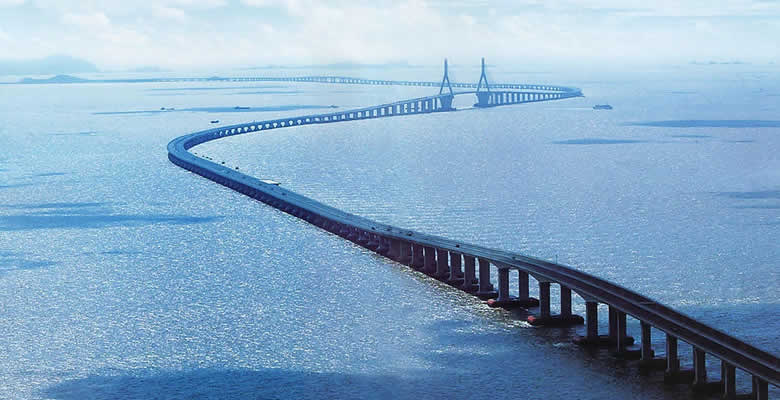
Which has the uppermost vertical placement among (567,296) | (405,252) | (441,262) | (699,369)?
(567,296)

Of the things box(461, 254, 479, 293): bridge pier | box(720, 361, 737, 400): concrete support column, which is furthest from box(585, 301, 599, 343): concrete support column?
box(461, 254, 479, 293): bridge pier

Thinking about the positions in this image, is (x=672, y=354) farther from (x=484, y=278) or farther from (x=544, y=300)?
(x=484, y=278)

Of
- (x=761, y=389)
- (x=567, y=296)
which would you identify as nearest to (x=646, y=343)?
(x=761, y=389)

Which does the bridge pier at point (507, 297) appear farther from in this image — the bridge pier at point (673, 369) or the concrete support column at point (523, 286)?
the bridge pier at point (673, 369)

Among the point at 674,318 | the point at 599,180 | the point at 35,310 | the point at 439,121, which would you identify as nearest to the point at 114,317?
the point at 35,310

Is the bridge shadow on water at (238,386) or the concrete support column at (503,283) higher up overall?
the concrete support column at (503,283)

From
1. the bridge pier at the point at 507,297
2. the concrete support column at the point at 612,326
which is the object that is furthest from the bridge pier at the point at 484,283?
the concrete support column at the point at 612,326
